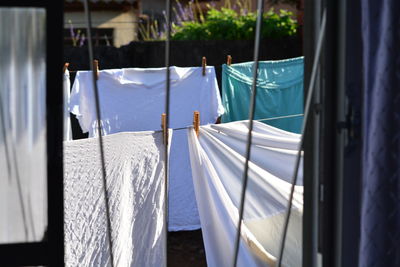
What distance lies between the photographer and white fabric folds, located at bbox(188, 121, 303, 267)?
352 centimetres

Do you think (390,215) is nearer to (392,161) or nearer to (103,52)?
(392,161)

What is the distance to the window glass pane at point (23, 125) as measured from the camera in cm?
162

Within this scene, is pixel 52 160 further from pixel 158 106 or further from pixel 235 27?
pixel 235 27

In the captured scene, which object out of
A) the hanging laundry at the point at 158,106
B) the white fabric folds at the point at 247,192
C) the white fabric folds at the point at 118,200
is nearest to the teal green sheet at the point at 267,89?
the hanging laundry at the point at 158,106

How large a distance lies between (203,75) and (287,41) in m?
3.40

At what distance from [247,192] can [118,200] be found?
0.73 metres

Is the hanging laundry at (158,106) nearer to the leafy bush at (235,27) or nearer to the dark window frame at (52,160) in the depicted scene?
the leafy bush at (235,27)

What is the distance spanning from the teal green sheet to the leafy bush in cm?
299

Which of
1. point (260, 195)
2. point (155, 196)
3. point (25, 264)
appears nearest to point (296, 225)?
point (260, 195)

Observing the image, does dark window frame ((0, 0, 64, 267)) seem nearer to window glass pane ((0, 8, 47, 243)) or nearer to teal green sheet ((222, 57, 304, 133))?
window glass pane ((0, 8, 47, 243))

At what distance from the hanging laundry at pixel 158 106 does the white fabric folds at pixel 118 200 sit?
1.27 m

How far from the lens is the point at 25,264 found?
1635 mm

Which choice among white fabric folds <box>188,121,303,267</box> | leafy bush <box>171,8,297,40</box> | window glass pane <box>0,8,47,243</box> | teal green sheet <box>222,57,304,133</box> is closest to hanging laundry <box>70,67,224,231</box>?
teal green sheet <box>222,57,304,133</box>

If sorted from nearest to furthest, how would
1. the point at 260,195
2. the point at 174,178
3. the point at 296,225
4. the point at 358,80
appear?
the point at 358,80 < the point at 296,225 < the point at 260,195 < the point at 174,178
